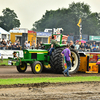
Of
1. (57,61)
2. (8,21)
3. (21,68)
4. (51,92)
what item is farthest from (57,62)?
(8,21)

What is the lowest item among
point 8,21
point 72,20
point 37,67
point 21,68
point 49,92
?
point 49,92

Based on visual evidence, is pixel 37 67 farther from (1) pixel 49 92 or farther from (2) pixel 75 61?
(1) pixel 49 92

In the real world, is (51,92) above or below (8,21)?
below

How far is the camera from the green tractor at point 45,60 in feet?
40.1

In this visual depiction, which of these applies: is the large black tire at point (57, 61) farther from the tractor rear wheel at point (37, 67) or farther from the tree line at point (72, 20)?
the tree line at point (72, 20)

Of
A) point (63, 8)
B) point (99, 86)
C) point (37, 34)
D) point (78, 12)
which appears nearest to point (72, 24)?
point (78, 12)

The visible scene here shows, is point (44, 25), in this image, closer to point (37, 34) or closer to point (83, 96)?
point (37, 34)

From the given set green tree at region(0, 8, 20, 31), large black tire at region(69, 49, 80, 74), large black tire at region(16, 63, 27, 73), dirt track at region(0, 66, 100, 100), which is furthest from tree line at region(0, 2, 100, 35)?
dirt track at region(0, 66, 100, 100)

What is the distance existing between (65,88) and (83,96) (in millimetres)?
1219

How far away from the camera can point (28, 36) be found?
33469mm

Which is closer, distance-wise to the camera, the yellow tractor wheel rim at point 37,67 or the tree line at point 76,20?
the yellow tractor wheel rim at point 37,67

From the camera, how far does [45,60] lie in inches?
513

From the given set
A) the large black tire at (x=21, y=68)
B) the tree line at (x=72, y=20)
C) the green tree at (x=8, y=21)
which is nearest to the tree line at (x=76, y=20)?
the tree line at (x=72, y=20)

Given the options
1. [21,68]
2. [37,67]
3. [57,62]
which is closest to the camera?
[57,62]
